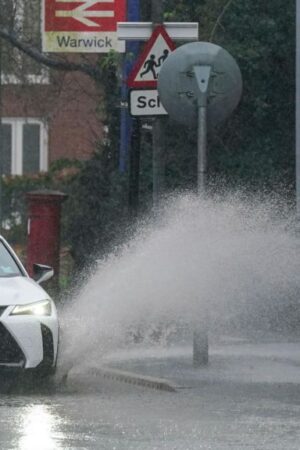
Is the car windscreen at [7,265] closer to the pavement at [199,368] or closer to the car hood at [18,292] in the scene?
the car hood at [18,292]

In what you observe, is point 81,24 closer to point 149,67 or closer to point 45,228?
point 45,228

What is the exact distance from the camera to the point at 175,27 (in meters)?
16.1

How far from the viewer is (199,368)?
14.6m

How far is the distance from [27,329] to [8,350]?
0.70 ft

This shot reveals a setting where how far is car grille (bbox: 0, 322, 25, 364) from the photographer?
13070mm

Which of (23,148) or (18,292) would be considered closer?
(18,292)

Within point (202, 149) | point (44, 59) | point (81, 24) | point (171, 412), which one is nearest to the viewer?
point (171, 412)

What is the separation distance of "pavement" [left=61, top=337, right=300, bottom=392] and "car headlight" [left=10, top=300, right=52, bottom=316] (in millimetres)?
836

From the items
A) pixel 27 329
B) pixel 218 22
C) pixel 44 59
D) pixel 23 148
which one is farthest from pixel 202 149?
pixel 23 148

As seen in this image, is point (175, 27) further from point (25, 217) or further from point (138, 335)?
point (25, 217)

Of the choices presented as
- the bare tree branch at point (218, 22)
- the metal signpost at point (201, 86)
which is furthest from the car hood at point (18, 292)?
the bare tree branch at point (218, 22)

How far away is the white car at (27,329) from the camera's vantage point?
43.0 feet

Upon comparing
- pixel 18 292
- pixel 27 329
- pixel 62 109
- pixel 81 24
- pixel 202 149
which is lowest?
pixel 27 329

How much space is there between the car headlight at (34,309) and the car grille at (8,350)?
0.17m
